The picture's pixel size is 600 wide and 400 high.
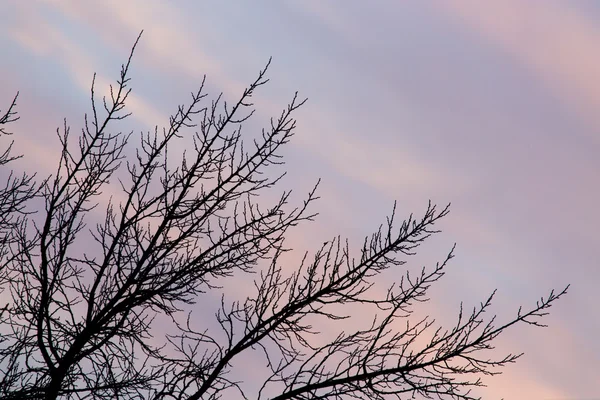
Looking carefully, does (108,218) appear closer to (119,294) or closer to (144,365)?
(119,294)

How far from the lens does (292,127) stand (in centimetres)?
698

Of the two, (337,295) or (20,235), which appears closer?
(337,295)

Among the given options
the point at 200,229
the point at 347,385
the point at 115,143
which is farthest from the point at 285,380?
the point at 115,143

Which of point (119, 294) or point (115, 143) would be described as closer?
point (119, 294)

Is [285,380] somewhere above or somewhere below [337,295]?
below

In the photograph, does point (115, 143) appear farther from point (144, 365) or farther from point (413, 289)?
point (413, 289)

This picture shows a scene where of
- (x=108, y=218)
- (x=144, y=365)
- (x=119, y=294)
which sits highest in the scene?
(x=108, y=218)

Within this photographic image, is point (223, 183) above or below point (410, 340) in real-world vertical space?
above

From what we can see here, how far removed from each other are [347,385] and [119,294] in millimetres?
2350

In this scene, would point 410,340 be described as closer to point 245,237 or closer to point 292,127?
point 245,237

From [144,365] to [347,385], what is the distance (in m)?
2.11

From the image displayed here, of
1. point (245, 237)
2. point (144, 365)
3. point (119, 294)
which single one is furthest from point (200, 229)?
point (144, 365)

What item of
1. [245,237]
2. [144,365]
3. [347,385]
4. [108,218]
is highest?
[108,218]

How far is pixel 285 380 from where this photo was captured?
6.47 metres
